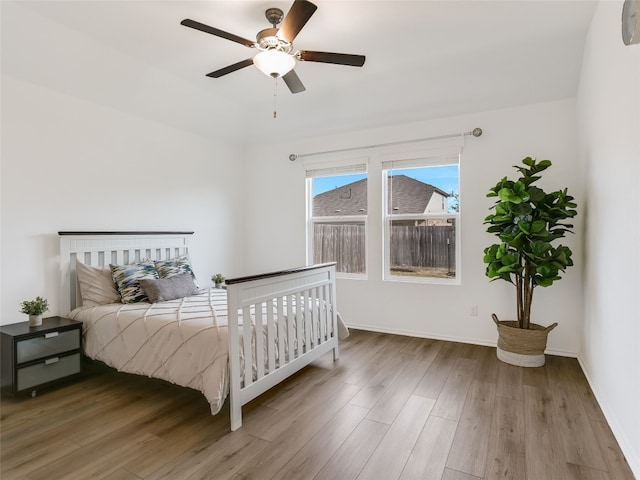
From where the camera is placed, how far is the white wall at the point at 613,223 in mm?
1791

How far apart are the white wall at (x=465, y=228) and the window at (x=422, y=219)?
0.38 feet

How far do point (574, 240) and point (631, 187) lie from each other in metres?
1.66

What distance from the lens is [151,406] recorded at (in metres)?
2.50

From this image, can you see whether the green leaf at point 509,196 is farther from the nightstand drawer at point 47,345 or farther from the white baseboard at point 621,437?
the nightstand drawer at point 47,345

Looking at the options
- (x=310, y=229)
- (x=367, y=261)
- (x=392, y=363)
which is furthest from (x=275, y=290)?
(x=310, y=229)

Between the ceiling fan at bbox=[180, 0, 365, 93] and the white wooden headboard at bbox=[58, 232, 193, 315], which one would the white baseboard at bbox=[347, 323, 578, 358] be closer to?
the white wooden headboard at bbox=[58, 232, 193, 315]

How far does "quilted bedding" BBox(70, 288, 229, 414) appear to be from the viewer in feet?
7.29

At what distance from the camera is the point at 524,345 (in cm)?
312

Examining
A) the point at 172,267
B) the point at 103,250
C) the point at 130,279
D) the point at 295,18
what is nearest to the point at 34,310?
the point at 130,279

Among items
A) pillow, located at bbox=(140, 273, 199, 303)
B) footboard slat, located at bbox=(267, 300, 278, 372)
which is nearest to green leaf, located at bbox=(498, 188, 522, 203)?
footboard slat, located at bbox=(267, 300, 278, 372)

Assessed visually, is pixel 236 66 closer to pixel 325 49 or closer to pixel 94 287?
pixel 325 49

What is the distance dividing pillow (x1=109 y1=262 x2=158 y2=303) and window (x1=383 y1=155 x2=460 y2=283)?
266cm

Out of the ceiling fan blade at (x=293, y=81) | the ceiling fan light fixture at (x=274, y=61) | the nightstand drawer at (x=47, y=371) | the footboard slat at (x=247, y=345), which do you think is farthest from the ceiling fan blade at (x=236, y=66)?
the nightstand drawer at (x=47, y=371)

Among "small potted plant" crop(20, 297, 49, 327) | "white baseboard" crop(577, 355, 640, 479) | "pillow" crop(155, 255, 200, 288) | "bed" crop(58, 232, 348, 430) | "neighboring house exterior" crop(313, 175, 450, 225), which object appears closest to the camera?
"white baseboard" crop(577, 355, 640, 479)
